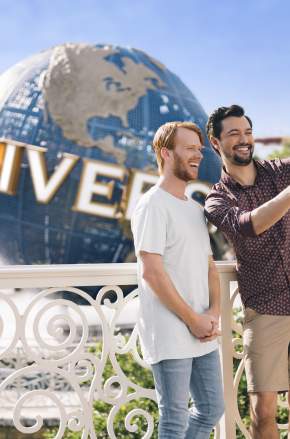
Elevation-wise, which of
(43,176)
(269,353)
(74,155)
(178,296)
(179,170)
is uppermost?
(74,155)

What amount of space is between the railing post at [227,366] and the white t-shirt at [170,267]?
0.53 meters

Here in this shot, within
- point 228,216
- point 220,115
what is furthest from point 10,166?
point 228,216

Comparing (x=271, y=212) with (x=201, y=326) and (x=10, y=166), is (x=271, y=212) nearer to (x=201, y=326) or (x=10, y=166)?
(x=201, y=326)

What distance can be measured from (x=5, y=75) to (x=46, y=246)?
4.02 metres

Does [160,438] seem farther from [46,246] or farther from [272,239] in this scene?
[46,246]

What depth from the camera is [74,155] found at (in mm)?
10797

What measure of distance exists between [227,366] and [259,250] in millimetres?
722

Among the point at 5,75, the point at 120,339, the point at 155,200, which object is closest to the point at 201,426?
the point at 120,339

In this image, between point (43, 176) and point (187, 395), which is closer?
point (187, 395)

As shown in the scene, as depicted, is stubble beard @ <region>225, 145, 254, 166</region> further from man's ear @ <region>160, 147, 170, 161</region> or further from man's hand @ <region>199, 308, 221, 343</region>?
man's hand @ <region>199, 308, 221, 343</region>

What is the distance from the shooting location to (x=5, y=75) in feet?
40.2

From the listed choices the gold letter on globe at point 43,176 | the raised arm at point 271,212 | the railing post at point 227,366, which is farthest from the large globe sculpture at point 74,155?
the raised arm at point 271,212

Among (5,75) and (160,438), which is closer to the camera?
(160,438)

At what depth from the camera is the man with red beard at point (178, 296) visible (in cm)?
193
